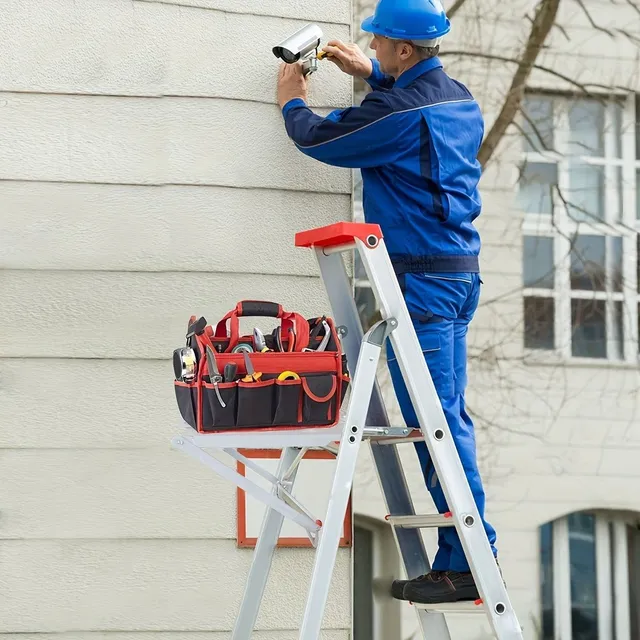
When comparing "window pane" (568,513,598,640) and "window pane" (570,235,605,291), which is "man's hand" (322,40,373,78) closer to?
"window pane" (570,235,605,291)

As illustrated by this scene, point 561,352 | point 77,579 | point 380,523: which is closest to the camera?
point 77,579

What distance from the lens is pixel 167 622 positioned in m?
2.25

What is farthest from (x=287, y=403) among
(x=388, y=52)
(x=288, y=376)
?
(x=388, y=52)

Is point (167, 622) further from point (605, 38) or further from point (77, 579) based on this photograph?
point (605, 38)

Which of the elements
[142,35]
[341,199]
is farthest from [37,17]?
[341,199]

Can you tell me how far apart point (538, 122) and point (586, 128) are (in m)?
0.24

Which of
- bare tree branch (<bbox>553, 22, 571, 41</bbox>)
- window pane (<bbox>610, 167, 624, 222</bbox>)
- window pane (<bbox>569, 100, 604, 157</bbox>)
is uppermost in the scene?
bare tree branch (<bbox>553, 22, 571, 41</bbox>)

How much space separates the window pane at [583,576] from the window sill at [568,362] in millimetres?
651

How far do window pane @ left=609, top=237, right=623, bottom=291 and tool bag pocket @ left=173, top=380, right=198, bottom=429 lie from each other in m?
3.33

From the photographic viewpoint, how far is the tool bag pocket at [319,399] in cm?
183

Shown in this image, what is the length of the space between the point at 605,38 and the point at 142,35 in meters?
3.09

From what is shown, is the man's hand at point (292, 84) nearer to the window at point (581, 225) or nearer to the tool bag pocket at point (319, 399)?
the tool bag pocket at point (319, 399)

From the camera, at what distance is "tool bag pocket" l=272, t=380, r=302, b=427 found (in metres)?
1.82

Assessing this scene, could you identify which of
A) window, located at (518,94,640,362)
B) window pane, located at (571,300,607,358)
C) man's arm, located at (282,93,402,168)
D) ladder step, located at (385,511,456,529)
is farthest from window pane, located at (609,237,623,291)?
ladder step, located at (385,511,456,529)
